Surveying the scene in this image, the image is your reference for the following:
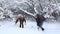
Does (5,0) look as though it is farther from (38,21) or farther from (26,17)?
(38,21)

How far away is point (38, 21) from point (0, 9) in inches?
13.5

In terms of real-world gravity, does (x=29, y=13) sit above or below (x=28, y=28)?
above

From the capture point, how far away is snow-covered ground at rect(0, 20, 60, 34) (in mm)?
1468

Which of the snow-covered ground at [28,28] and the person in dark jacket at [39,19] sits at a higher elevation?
the person in dark jacket at [39,19]

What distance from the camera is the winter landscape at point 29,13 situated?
1.49 metres

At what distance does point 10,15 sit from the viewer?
152 centimetres

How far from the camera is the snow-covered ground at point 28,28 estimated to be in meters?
1.47

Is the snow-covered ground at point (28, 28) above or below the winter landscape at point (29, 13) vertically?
below

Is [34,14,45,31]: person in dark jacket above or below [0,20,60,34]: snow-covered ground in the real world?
above

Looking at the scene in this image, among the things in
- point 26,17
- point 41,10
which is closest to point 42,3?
point 41,10

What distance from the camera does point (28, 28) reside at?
58.7 inches

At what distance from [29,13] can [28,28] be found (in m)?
0.13

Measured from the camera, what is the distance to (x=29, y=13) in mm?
1523

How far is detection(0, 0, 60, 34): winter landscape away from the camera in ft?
4.88
